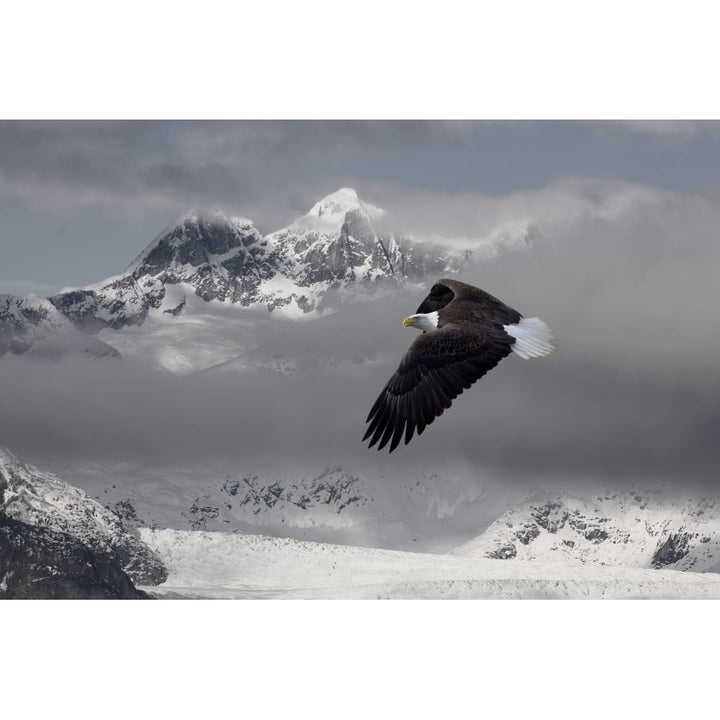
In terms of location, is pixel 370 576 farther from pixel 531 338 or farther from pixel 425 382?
pixel 425 382

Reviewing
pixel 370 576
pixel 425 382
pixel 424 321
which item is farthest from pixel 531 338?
pixel 370 576

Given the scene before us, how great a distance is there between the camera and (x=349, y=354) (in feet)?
642

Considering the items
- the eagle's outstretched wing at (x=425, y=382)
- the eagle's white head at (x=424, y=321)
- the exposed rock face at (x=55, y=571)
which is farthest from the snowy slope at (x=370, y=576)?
the eagle's outstretched wing at (x=425, y=382)

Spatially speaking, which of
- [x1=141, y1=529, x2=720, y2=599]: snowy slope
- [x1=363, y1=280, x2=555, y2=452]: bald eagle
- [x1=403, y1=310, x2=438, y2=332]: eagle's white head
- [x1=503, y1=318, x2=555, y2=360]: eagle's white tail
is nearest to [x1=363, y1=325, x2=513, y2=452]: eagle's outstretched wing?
[x1=363, y1=280, x2=555, y2=452]: bald eagle

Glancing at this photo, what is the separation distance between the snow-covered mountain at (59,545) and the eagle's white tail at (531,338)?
79735 mm

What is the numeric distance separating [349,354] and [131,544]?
250ft

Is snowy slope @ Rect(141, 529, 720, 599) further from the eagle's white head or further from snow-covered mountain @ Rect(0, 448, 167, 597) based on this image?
the eagle's white head

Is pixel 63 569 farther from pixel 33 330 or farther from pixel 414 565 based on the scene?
pixel 33 330

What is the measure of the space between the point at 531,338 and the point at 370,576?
3593 inches

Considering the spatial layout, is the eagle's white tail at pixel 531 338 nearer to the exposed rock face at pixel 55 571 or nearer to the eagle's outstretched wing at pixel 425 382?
the eagle's outstretched wing at pixel 425 382

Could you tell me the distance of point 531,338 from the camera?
1434 cm

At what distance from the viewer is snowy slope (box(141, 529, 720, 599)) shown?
292 feet

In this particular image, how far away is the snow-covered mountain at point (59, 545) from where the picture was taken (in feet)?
320
